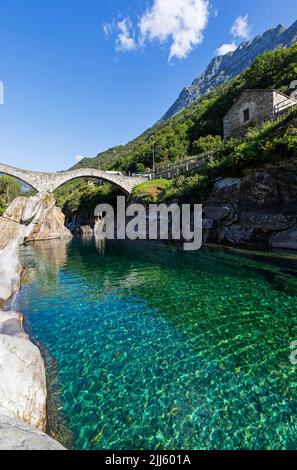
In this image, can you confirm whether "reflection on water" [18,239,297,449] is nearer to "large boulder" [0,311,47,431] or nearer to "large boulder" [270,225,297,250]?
"large boulder" [0,311,47,431]

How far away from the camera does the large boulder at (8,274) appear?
32.4 ft

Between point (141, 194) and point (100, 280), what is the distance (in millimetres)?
23673

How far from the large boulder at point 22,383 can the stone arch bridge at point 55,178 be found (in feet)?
111

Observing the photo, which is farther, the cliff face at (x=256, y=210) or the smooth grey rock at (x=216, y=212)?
the smooth grey rock at (x=216, y=212)

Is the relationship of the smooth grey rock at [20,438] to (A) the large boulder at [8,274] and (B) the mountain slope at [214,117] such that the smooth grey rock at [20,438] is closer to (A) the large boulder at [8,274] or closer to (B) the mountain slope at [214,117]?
(A) the large boulder at [8,274]

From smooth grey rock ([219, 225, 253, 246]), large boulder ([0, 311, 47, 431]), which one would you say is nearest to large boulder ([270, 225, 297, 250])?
smooth grey rock ([219, 225, 253, 246])

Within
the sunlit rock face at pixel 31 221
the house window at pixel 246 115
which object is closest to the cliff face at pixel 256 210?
the house window at pixel 246 115

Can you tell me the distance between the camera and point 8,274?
11.0 meters

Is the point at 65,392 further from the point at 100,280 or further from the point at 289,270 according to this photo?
the point at 289,270

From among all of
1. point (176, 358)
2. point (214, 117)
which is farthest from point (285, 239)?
point (214, 117)

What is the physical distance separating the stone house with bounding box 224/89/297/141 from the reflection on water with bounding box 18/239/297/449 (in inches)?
968

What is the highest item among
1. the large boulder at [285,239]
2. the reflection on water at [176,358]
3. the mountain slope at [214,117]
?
the mountain slope at [214,117]

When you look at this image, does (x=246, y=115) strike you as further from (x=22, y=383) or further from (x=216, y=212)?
(x=22, y=383)

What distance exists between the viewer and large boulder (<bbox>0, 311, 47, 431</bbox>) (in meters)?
3.56
